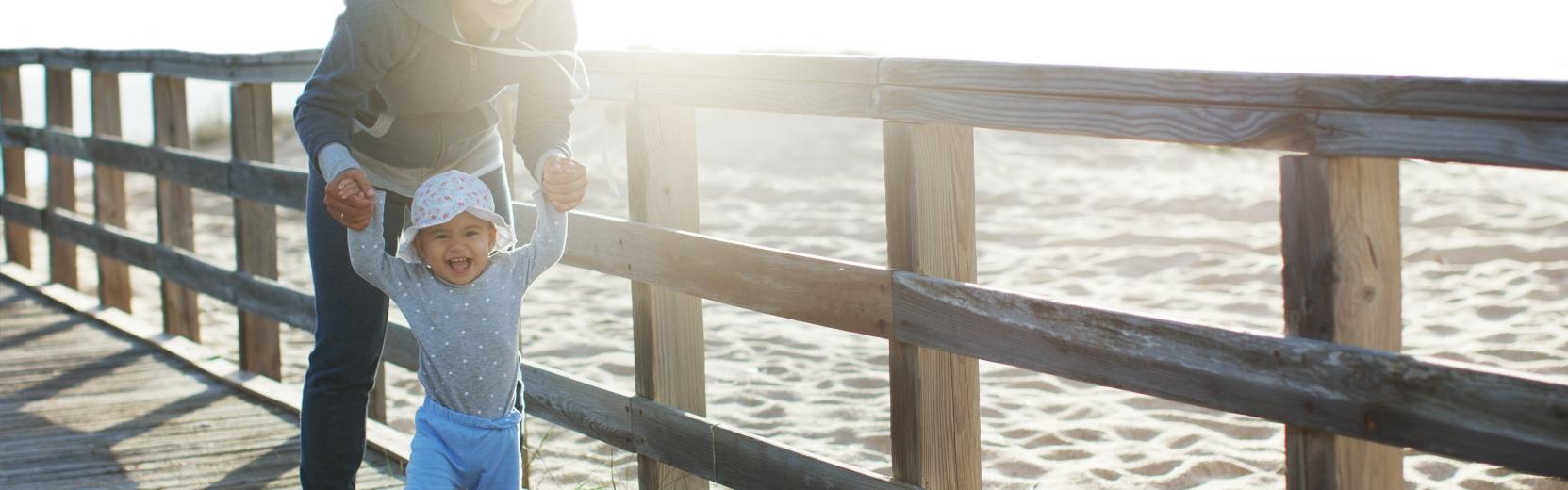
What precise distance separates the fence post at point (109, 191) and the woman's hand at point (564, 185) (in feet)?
14.8

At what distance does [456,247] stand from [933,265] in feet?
2.83

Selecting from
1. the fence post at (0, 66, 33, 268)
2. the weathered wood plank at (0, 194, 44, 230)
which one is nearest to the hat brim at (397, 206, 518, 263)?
the weathered wood plank at (0, 194, 44, 230)

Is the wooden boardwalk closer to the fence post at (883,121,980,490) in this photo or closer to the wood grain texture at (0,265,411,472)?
the wood grain texture at (0,265,411,472)

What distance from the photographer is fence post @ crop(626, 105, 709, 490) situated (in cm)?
335

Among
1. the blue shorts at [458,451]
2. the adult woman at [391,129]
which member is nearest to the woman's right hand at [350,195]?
the adult woman at [391,129]

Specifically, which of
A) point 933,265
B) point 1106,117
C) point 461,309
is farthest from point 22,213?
point 1106,117

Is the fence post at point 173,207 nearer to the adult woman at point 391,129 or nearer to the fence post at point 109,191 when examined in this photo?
the fence post at point 109,191

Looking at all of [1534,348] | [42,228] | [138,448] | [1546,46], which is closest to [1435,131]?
[138,448]

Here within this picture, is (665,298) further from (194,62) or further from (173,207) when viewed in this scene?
(173,207)

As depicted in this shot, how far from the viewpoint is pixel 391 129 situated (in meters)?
2.96

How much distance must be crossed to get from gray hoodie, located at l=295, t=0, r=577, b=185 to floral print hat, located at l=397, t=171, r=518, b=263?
Answer: 6.9 inches

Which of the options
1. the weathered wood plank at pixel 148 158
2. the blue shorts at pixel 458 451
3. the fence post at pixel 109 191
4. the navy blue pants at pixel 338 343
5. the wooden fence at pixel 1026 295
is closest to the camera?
the wooden fence at pixel 1026 295

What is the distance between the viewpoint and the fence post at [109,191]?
6.71 m

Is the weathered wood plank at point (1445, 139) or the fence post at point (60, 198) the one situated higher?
the weathered wood plank at point (1445, 139)
